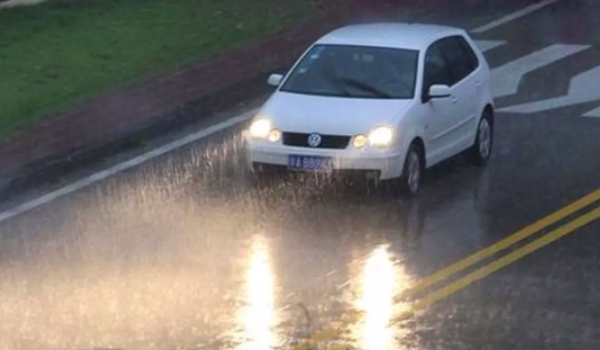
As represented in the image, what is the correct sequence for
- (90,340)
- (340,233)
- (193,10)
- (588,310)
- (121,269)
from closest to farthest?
(90,340), (588,310), (121,269), (340,233), (193,10)

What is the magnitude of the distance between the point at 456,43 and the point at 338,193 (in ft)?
8.42

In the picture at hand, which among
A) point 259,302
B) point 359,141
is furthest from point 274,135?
point 259,302

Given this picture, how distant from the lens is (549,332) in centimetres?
1199

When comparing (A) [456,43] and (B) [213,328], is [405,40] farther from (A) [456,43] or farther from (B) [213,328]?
(B) [213,328]

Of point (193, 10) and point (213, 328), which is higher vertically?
point (213, 328)

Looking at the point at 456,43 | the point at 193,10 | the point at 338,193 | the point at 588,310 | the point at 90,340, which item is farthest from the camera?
the point at 193,10

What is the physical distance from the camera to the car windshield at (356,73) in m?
17.0

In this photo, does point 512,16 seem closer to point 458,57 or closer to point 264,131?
point 458,57

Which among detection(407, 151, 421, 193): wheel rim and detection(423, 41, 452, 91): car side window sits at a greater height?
detection(423, 41, 452, 91): car side window

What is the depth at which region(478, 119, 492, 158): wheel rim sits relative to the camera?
1827cm

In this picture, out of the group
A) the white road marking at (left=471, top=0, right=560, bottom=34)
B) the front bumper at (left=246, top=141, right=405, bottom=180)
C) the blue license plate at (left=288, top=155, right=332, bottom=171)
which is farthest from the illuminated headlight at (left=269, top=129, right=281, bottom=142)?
the white road marking at (left=471, top=0, right=560, bottom=34)

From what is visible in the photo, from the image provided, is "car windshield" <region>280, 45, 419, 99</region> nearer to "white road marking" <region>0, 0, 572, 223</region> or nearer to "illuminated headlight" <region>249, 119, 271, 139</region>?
"illuminated headlight" <region>249, 119, 271, 139</region>

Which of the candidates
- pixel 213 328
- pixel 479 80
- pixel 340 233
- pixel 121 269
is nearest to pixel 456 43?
pixel 479 80

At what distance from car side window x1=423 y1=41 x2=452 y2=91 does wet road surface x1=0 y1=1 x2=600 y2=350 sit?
3.41ft
